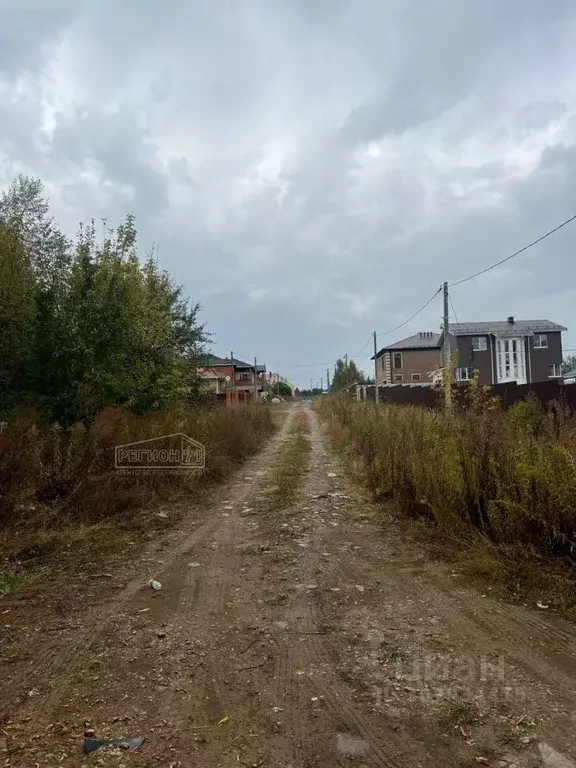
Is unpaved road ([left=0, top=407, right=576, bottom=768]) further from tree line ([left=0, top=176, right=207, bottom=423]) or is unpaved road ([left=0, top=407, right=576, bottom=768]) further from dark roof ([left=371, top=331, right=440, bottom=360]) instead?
dark roof ([left=371, top=331, right=440, bottom=360])

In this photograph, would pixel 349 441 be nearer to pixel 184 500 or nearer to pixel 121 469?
pixel 184 500

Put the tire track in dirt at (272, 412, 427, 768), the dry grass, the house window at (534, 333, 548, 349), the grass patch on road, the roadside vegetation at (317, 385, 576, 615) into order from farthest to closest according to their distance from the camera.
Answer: the house window at (534, 333, 548, 349), the grass patch on road, the dry grass, the roadside vegetation at (317, 385, 576, 615), the tire track in dirt at (272, 412, 427, 768)

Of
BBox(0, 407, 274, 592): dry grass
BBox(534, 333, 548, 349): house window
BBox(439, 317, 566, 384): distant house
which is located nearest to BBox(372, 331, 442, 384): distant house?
BBox(439, 317, 566, 384): distant house

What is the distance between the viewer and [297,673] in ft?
9.36

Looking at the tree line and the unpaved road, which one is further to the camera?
the tree line

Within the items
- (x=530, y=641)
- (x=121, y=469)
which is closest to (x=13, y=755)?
(x=530, y=641)

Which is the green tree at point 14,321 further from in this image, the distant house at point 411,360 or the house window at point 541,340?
the distant house at point 411,360

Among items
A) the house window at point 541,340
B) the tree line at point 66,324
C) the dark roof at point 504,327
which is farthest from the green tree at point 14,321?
the house window at point 541,340

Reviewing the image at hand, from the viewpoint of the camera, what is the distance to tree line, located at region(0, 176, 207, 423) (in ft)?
24.8

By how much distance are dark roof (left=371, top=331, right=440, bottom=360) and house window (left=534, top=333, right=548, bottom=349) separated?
988 cm

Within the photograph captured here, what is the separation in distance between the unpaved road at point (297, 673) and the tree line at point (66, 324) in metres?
3.98

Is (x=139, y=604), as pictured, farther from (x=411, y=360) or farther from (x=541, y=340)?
(x=411, y=360)

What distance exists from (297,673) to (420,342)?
2211 inches

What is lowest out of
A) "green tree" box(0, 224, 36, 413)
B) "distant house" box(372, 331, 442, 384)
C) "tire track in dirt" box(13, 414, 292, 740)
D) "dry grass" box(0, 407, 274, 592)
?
"tire track in dirt" box(13, 414, 292, 740)
